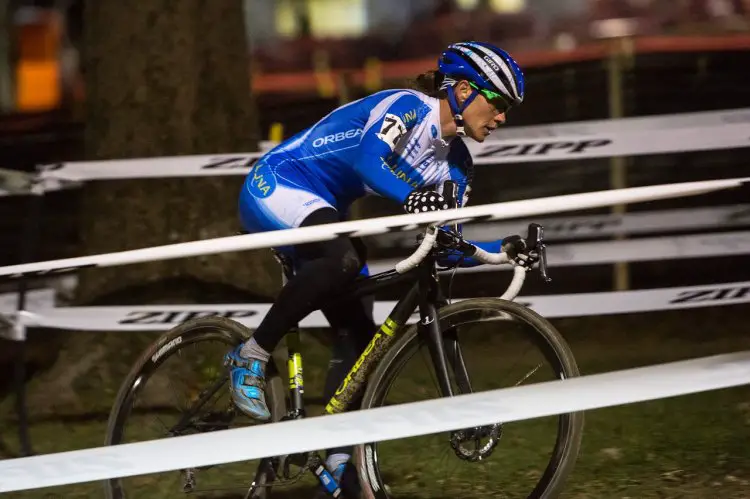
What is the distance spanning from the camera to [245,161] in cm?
679

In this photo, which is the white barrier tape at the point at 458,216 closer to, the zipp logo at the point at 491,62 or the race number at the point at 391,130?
the race number at the point at 391,130

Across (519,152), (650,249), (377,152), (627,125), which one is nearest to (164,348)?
(377,152)

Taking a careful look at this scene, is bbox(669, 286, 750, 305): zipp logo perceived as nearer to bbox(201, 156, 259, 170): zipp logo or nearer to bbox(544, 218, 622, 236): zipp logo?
bbox(544, 218, 622, 236): zipp logo

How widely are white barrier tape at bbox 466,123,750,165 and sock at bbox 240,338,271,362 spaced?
9.54 feet

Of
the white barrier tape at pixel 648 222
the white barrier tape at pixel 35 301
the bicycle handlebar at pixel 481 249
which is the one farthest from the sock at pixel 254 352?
the white barrier tape at pixel 648 222

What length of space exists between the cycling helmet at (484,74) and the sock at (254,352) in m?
1.09

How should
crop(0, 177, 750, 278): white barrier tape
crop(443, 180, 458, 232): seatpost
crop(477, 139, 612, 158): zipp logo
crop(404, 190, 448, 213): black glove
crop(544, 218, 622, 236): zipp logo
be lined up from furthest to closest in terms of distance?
crop(544, 218, 622, 236): zipp logo < crop(477, 139, 612, 158): zipp logo < crop(443, 180, 458, 232): seatpost < crop(404, 190, 448, 213): black glove < crop(0, 177, 750, 278): white barrier tape

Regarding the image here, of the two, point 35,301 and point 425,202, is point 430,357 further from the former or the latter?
point 35,301

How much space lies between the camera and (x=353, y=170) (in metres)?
4.46

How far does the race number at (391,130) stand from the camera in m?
4.20

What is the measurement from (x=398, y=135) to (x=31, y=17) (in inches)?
847

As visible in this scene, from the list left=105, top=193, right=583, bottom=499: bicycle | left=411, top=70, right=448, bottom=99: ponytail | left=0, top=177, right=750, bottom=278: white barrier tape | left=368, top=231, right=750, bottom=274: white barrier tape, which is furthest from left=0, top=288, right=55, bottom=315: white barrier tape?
left=411, top=70, right=448, bottom=99: ponytail

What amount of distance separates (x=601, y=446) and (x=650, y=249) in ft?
7.58

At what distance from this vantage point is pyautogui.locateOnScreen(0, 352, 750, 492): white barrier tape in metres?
3.63
